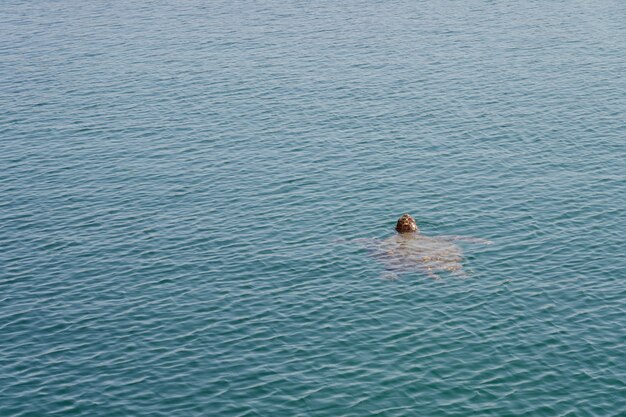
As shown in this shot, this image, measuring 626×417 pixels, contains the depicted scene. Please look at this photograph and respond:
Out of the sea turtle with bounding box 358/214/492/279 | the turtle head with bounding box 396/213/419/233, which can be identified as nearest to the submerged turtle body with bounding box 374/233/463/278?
the sea turtle with bounding box 358/214/492/279

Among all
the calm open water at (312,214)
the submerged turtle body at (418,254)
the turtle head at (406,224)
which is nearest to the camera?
the calm open water at (312,214)

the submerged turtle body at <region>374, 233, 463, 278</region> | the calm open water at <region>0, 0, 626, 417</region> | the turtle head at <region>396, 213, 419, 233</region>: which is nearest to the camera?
the calm open water at <region>0, 0, 626, 417</region>

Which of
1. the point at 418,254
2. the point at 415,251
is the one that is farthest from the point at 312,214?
the point at 418,254

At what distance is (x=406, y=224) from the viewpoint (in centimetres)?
7106

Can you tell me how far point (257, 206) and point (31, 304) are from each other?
816 inches

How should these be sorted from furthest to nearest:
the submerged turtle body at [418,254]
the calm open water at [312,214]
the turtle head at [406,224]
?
1. the turtle head at [406,224]
2. the submerged turtle body at [418,254]
3. the calm open water at [312,214]

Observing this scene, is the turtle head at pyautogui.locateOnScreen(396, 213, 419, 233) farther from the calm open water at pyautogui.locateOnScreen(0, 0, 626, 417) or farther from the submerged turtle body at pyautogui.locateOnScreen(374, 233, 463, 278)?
the calm open water at pyautogui.locateOnScreen(0, 0, 626, 417)

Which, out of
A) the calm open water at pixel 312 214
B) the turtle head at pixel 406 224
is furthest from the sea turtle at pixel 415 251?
the calm open water at pixel 312 214

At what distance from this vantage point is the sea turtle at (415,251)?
66500mm

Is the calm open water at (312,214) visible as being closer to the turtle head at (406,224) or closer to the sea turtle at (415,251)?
the sea turtle at (415,251)

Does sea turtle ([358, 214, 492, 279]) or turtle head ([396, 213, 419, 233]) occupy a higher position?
turtle head ([396, 213, 419, 233])

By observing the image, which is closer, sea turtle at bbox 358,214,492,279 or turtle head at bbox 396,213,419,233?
sea turtle at bbox 358,214,492,279

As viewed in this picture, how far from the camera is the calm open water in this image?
54062 millimetres

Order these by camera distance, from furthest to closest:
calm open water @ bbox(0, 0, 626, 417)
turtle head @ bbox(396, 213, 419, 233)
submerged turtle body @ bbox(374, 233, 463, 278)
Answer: turtle head @ bbox(396, 213, 419, 233)
submerged turtle body @ bbox(374, 233, 463, 278)
calm open water @ bbox(0, 0, 626, 417)
